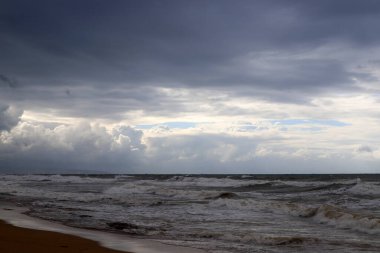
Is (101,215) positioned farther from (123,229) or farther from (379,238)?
(379,238)

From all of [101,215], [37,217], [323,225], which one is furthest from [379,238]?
[37,217]

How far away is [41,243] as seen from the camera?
8.72 metres

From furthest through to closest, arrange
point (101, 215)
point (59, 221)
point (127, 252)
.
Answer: point (101, 215) < point (59, 221) < point (127, 252)

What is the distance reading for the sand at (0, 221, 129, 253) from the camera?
26.1ft

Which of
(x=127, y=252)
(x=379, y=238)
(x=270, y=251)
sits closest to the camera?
(x=127, y=252)

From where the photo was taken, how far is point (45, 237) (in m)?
9.59

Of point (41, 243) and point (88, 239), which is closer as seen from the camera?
point (41, 243)

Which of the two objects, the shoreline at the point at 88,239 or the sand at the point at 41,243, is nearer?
the sand at the point at 41,243

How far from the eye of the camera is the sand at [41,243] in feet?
26.1

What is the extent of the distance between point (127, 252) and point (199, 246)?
5.96ft

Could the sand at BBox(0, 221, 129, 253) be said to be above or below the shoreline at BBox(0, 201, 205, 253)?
above

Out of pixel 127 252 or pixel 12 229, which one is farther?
pixel 12 229

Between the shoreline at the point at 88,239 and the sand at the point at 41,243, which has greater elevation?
the sand at the point at 41,243

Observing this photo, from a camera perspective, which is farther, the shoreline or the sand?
the shoreline
